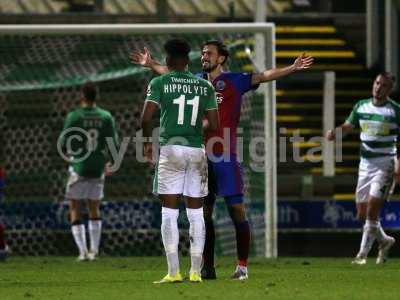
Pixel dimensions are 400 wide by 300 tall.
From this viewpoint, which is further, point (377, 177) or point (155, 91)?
point (377, 177)

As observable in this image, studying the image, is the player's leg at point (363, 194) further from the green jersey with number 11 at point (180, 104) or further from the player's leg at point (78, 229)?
the green jersey with number 11 at point (180, 104)

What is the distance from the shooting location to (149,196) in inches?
757

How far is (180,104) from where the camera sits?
10.8 metres

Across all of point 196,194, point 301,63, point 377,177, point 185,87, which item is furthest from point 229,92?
point 377,177

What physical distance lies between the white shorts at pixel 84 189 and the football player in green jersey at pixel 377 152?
343 centimetres

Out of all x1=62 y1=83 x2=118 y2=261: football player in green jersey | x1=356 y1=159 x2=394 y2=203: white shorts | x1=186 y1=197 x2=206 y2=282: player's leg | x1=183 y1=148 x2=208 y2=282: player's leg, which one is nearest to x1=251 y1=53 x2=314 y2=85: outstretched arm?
x1=183 y1=148 x2=208 y2=282: player's leg

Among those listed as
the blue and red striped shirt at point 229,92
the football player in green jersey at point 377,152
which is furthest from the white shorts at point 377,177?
the blue and red striped shirt at point 229,92

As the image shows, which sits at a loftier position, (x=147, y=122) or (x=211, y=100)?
(x=211, y=100)

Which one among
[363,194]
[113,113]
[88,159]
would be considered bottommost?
[363,194]

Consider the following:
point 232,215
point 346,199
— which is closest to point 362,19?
point 346,199

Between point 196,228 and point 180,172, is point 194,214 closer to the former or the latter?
point 196,228

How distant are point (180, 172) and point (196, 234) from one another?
0.52m

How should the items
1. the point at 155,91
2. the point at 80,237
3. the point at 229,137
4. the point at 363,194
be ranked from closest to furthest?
the point at 155,91
the point at 229,137
the point at 363,194
the point at 80,237

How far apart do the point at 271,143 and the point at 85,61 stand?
3194 mm
